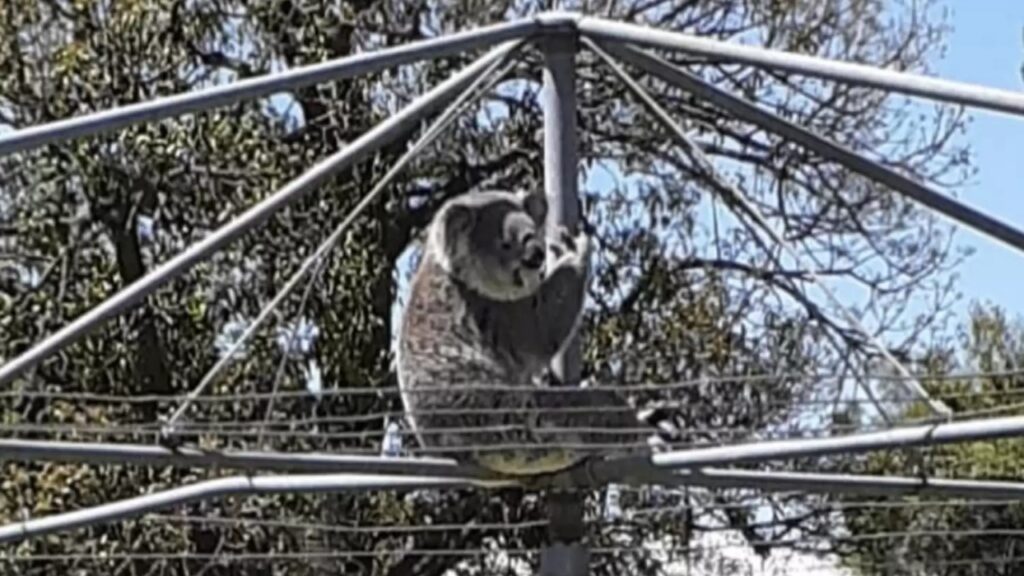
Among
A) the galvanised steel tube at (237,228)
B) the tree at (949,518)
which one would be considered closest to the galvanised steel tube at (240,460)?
the galvanised steel tube at (237,228)

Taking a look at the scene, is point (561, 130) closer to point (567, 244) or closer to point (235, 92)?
point (567, 244)

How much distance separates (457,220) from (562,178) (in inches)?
21.2

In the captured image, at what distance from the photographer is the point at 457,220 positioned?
12.7 feet

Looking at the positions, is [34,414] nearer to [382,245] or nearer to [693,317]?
[382,245]

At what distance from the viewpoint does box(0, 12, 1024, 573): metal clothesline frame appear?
9.38 ft

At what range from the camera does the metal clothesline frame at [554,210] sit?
2859 millimetres

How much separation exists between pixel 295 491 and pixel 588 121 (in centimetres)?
313

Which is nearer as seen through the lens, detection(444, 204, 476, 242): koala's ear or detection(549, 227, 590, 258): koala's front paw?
detection(549, 227, 590, 258): koala's front paw

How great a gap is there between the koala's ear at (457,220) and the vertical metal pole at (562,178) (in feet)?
1.34

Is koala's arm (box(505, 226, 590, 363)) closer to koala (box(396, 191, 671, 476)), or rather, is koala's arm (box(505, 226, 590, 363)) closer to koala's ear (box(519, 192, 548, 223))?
koala (box(396, 191, 671, 476))

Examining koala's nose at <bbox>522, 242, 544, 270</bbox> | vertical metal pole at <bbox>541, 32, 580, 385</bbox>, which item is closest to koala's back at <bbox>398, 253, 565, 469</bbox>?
koala's nose at <bbox>522, 242, 544, 270</bbox>

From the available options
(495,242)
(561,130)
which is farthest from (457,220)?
A: (561,130)

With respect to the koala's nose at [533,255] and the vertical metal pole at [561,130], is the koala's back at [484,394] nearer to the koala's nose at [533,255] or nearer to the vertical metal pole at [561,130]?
the koala's nose at [533,255]

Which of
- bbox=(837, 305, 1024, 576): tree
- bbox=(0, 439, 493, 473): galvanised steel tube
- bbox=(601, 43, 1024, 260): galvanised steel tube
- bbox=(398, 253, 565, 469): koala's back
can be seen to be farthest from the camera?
bbox=(837, 305, 1024, 576): tree
